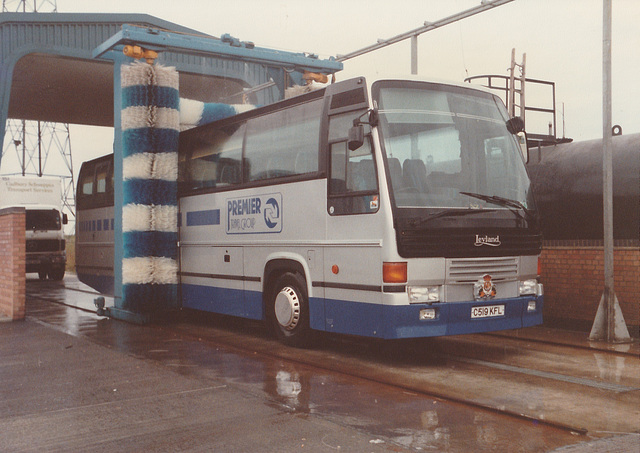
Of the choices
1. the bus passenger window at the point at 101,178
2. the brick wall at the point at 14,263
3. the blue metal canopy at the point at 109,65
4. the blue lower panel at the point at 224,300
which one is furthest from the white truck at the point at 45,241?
the blue lower panel at the point at 224,300

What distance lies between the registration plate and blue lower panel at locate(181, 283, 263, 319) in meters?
3.41

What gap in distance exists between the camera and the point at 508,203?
8.64m

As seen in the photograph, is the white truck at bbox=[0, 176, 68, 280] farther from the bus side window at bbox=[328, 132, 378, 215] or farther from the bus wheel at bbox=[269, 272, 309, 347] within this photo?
the bus side window at bbox=[328, 132, 378, 215]

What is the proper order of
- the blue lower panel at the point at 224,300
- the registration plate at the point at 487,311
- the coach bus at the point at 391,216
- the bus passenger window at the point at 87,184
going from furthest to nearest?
the bus passenger window at the point at 87,184 < the blue lower panel at the point at 224,300 < the registration plate at the point at 487,311 < the coach bus at the point at 391,216

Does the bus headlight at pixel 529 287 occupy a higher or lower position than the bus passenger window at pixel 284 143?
lower

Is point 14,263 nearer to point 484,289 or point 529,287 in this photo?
point 484,289

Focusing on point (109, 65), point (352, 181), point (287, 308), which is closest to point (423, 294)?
point (352, 181)

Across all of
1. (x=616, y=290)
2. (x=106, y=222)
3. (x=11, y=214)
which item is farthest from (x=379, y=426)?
(x=106, y=222)

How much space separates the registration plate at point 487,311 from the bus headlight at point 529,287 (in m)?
0.44

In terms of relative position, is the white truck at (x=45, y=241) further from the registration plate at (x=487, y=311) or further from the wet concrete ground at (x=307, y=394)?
the registration plate at (x=487, y=311)

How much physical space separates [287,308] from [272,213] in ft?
4.59

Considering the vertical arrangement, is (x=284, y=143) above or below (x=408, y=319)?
above

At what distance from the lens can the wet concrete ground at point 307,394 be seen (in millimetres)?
5273

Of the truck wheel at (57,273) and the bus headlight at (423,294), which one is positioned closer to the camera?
the bus headlight at (423,294)
